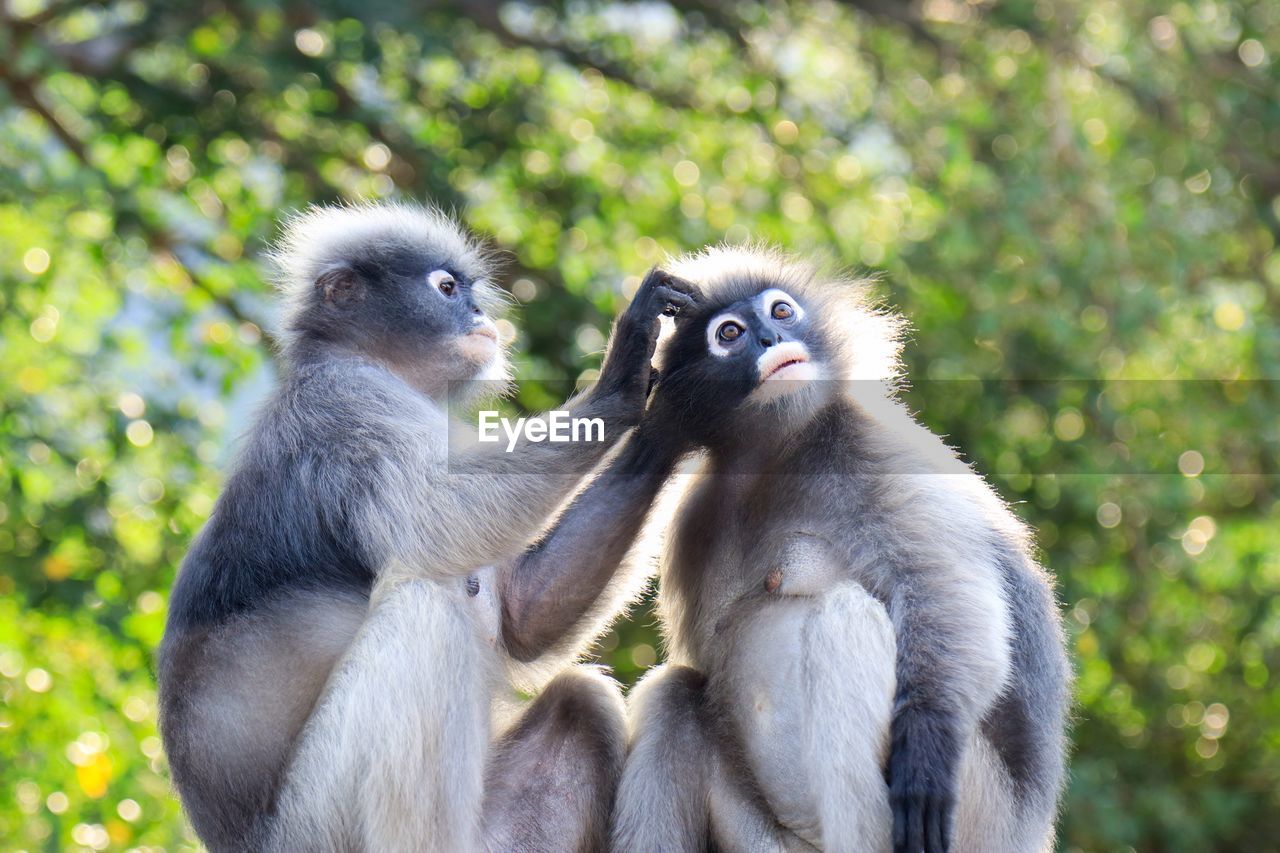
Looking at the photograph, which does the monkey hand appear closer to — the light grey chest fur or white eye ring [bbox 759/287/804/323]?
white eye ring [bbox 759/287/804/323]

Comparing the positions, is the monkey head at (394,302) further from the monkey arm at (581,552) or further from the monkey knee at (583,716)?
the monkey knee at (583,716)

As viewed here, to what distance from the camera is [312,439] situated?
4070mm

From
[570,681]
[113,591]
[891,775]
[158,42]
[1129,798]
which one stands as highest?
[891,775]

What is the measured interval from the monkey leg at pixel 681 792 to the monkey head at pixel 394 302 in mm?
1248

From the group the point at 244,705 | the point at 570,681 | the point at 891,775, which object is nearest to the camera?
the point at 891,775

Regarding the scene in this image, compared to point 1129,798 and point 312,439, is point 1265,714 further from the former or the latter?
point 312,439

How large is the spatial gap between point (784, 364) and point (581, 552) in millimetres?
823

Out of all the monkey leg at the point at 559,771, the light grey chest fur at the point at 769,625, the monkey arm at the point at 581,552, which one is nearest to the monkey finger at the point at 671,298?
the monkey arm at the point at 581,552

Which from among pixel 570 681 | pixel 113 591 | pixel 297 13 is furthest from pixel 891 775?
pixel 297 13

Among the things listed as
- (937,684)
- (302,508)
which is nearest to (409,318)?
(302,508)

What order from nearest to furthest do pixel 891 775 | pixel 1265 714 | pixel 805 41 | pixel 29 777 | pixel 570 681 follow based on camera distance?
pixel 891 775
pixel 570 681
pixel 29 777
pixel 1265 714
pixel 805 41

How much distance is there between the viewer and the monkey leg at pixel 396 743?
364cm

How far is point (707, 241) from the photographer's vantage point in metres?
9.48

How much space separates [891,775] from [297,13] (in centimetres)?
687
